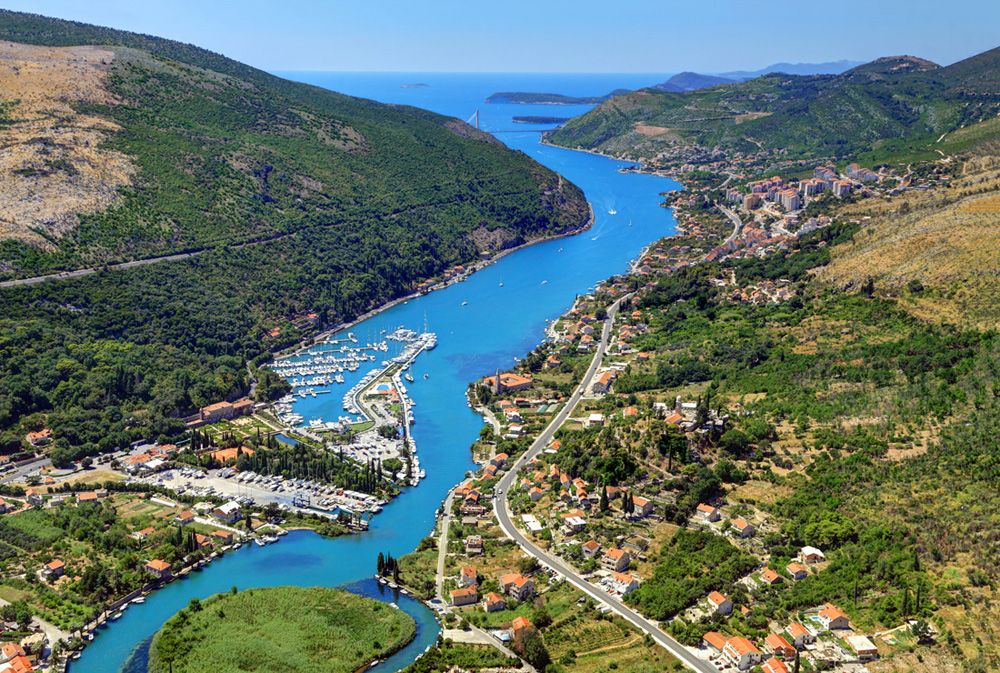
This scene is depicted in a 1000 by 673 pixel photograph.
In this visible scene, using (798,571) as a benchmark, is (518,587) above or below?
below

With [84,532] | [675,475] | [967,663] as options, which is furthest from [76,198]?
[967,663]

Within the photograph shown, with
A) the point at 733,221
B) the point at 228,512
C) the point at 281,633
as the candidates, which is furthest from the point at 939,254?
the point at 281,633

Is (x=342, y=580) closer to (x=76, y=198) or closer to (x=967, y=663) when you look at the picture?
(x=967, y=663)

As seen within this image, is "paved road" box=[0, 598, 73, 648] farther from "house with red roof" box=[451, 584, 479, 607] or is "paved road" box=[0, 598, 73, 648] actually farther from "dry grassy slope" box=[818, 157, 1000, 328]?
"dry grassy slope" box=[818, 157, 1000, 328]

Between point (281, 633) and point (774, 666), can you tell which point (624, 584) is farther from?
point (281, 633)

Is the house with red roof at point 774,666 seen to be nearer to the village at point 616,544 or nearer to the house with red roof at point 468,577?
the village at point 616,544

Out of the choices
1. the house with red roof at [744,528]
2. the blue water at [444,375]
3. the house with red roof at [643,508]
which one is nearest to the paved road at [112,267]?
the blue water at [444,375]

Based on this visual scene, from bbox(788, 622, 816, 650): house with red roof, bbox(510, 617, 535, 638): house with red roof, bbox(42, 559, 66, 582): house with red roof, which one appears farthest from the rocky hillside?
bbox(788, 622, 816, 650): house with red roof
